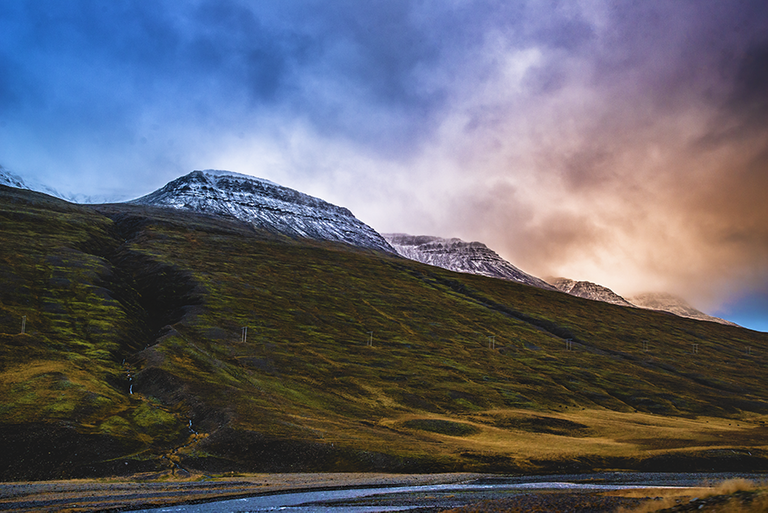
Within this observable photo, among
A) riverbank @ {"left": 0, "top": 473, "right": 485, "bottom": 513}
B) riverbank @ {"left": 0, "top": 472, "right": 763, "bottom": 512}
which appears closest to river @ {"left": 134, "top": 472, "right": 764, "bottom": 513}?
riverbank @ {"left": 0, "top": 472, "right": 763, "bottom": 512}

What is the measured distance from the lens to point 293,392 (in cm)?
11338

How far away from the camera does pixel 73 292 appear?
152 m

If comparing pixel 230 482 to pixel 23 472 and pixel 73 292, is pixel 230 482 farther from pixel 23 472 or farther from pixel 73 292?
pixel 73 292

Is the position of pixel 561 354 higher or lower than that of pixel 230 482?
higher

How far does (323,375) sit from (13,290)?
8995cm

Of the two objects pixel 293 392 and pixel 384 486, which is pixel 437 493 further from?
pixel 293 392

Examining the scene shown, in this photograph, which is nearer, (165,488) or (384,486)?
(165,488)

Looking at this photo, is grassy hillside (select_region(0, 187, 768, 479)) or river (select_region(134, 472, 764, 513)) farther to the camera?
grassy hillside (select_region(0, 187, 768, 479))

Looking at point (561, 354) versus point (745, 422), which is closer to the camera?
point (745, 422)

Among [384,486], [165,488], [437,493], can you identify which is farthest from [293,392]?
[437,493]

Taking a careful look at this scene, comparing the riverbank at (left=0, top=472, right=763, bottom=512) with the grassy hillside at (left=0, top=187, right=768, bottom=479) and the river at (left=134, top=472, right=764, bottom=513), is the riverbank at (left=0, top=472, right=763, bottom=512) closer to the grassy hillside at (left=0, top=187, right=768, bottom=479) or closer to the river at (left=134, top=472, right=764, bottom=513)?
the river at (left=134, top=472, right=764, bottom=513)

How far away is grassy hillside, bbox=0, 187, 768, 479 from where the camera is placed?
6931 centimetres

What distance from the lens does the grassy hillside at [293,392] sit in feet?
227

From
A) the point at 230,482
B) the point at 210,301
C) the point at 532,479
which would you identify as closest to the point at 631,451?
the point at 532,479
